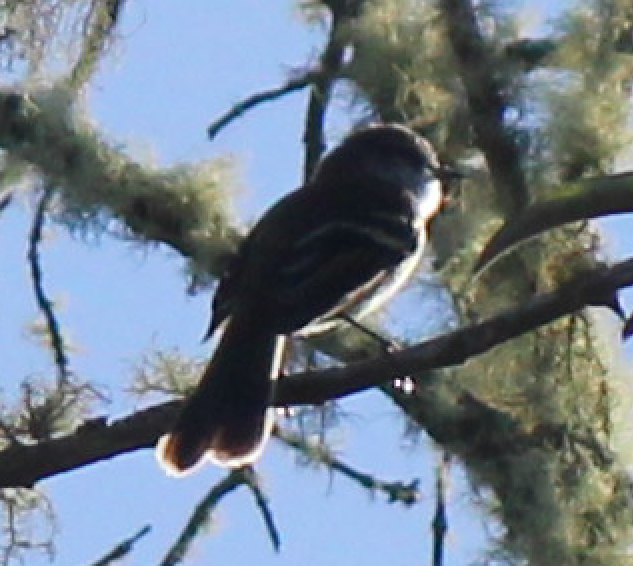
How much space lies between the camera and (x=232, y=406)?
2.42 metres

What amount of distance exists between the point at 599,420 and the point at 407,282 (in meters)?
0.30

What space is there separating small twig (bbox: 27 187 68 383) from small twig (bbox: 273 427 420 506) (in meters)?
0.29

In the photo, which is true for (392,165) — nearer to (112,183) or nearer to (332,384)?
(112,183)

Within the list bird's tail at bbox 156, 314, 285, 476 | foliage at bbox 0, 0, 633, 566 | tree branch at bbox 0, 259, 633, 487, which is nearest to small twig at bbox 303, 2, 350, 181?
foliage at bbox 0, 0, 633, 566

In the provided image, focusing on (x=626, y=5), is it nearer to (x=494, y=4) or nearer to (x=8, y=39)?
(x=494, y=4)

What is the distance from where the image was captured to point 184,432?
7.30 ft

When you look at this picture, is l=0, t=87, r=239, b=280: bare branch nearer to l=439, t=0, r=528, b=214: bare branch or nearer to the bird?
the bird

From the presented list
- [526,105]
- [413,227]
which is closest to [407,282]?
[413,227]

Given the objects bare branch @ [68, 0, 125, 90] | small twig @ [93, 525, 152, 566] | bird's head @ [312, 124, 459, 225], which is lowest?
small twig @ [93, 525, 152, 566]

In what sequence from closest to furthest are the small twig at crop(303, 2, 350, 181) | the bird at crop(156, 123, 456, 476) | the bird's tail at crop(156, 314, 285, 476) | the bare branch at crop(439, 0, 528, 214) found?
the bird's tail at crop(156, 314, 285, 476) < the bird at crop(156, 123, 456, 476) < the bare branch at crop(439, 0, 528, 214) < the small twig at crop(303, 2, 350, 181)

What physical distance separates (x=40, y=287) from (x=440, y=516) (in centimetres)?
61

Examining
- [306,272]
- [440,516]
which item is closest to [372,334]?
[306,272]

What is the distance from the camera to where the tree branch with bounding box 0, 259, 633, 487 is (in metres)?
1.81

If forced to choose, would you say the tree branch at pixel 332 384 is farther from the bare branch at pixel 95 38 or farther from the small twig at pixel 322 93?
the bare branch at pixel 95 38
